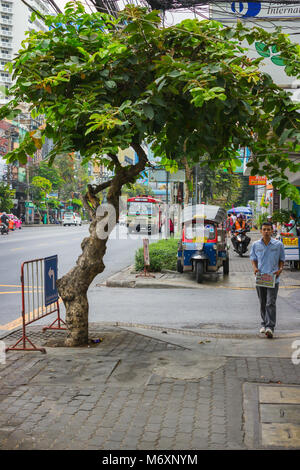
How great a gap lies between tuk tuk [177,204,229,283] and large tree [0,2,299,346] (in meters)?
6.77

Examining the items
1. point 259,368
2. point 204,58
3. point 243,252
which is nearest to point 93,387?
point 259,368

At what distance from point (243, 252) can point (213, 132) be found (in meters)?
Result: 15.7

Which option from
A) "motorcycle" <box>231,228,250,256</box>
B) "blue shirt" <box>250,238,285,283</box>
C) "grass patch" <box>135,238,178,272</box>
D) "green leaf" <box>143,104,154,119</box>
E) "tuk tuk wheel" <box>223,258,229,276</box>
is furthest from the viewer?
"motorcycle" <box>231,228,250,256</box>

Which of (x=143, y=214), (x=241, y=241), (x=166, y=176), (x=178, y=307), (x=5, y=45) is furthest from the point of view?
(x=5, y=45)

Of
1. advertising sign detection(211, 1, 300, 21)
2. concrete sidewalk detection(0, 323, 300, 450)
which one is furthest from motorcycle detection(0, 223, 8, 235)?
concrete sidewalk detection(0, 323, 300, 450)

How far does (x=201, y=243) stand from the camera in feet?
45.7

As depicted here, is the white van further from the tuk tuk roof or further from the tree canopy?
the tree canopy

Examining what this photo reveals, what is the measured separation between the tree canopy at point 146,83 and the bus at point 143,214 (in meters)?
34.9

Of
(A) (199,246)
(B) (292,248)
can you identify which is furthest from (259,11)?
(B) (292,248)

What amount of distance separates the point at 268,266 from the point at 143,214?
34.9m

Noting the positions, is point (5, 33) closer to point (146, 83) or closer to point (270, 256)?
point (146, 83)

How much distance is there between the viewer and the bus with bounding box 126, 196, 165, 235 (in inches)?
1671

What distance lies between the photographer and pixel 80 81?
6.70 m
